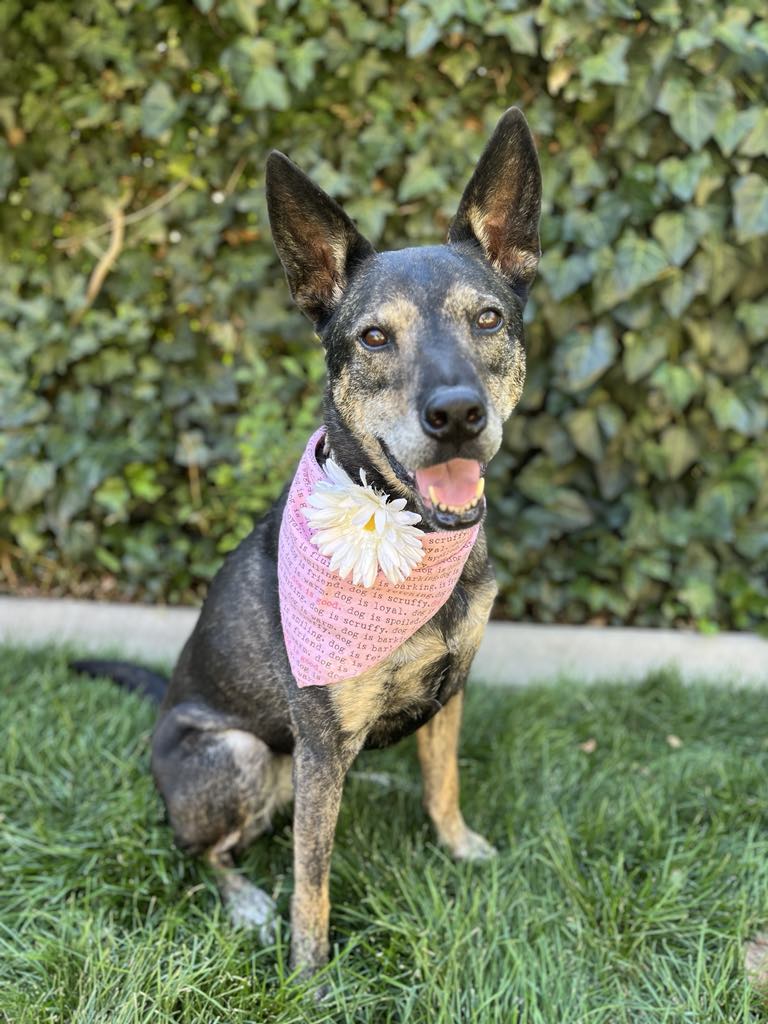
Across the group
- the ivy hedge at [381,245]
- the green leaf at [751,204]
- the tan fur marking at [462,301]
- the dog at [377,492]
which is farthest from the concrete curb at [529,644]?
the tan fur marking at [462,301]

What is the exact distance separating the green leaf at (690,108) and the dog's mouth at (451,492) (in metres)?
2.50

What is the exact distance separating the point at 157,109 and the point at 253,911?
3.48 metres

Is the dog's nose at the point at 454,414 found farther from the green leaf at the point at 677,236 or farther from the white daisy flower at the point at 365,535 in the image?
the green leaf at the point at 677,236

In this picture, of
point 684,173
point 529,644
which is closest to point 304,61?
point 684,173

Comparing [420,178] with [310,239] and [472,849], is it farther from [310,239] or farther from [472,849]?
[472,849]

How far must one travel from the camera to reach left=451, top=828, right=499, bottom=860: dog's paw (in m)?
2.87

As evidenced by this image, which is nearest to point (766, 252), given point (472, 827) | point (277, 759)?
point (472, 827)

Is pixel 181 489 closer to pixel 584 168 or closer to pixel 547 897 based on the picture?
pixel 584 168

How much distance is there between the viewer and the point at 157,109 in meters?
3.96

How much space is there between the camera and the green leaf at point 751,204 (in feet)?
12.3

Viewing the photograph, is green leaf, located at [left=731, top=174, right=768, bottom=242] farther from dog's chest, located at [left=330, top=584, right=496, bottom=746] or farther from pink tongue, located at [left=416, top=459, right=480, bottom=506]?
pink tongue, located at [left=416, top=459, right=480, bottom=506]

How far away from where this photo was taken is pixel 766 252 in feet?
13.1

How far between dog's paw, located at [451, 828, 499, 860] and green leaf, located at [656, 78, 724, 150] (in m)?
3.02

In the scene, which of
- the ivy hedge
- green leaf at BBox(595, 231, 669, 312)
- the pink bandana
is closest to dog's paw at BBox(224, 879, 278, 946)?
the pink bandana
